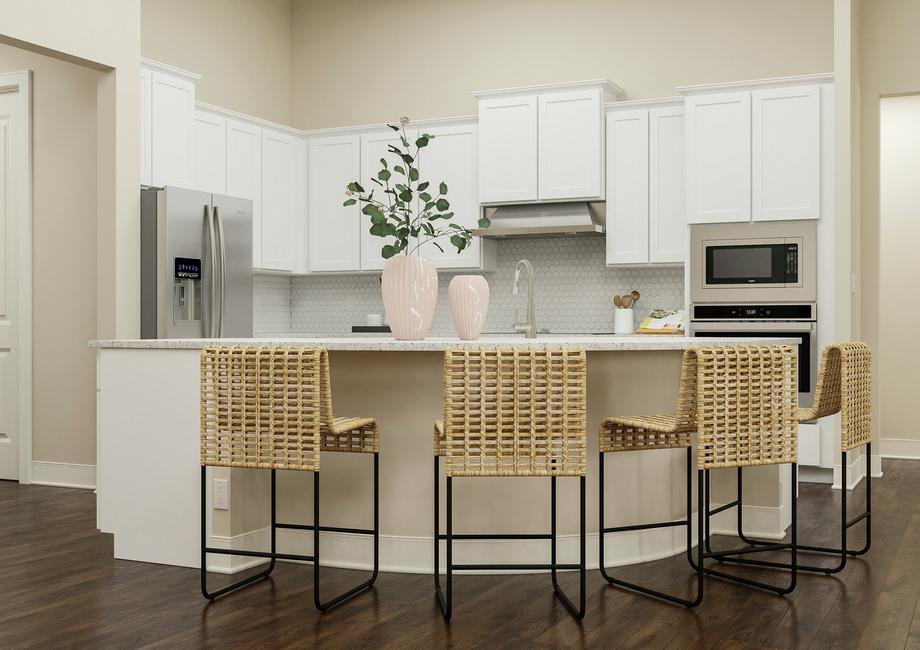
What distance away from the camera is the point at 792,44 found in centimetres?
629

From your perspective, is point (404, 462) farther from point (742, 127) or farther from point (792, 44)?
point (792, 44)

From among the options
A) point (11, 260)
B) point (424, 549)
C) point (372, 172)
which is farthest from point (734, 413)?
point (11, 260)

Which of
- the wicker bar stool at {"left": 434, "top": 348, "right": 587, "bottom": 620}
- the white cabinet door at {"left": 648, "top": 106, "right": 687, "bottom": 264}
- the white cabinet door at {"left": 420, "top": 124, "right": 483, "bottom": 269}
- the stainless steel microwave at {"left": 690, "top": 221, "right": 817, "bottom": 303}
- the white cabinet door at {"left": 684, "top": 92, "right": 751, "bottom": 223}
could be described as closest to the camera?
the wicker bar stool at {"left": 434, "top": 348, "right": 587, "bottom": 620}

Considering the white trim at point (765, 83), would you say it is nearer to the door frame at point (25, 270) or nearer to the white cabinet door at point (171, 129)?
the white cabinet door at point (171, 129)

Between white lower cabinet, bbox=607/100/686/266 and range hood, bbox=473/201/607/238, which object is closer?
white lower cabinet, bbox=607/100/686/266

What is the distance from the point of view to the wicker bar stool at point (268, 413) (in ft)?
10.7

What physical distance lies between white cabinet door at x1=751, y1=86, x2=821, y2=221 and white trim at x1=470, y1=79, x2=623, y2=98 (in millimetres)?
978

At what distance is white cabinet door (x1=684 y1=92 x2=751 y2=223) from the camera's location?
589cm

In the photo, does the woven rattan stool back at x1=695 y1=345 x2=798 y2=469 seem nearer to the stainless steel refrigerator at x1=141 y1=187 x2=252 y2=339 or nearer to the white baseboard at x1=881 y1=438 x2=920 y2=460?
the stainless steel refrigerator at x1=141 y1=187 x2=252 y2=339

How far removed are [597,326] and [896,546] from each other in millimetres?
2927

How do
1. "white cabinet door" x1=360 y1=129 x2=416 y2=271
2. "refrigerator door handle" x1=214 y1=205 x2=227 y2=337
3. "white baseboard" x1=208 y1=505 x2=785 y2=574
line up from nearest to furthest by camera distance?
"white baseboard" x1=208 y1=505 x2=785 y2=574
"refrigerator door handle" x1=214 y1=205 x2=227 y2=337
"white cabinet door" x1=360 y1=129 x2=416 y2=271

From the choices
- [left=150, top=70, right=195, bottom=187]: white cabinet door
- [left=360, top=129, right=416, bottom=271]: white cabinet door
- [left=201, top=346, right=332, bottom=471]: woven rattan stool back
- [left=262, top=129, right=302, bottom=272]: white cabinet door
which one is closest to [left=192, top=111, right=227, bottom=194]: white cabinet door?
[left=150, top=70, right=195, bottom=187]: white cabinet door

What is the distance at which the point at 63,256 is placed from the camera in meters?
5.98

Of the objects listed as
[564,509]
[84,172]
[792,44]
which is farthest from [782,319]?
[84,172]
